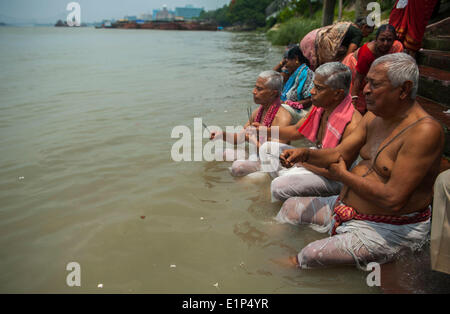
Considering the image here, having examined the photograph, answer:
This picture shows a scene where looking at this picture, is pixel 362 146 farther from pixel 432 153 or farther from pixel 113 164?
pixel 113 164

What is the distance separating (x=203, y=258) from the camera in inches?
105

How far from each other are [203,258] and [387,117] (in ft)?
5.90

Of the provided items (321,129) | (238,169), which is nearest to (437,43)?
(321,129)

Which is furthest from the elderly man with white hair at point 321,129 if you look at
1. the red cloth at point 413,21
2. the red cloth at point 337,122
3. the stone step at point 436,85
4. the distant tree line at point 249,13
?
the distant tree line at point 249,13

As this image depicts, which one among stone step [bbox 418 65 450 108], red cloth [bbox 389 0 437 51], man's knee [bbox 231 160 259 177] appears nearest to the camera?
stone step [bbox 418 65 450 108]

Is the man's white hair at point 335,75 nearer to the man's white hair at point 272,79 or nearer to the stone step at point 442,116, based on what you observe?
the man's white hair at point 272,79

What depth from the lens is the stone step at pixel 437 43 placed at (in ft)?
17.7

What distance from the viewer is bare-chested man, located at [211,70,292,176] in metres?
3.73

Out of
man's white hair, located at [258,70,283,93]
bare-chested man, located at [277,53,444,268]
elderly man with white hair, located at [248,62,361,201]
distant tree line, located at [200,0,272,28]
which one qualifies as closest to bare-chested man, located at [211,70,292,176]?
man's white hair, located at [258,70,283,93]

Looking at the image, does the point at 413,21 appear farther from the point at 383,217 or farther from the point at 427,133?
the point at 383,217

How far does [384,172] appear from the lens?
2.18m

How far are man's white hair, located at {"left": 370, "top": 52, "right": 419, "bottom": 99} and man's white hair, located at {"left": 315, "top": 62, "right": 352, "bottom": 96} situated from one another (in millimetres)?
646

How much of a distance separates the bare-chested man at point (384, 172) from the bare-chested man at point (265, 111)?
1327 mm

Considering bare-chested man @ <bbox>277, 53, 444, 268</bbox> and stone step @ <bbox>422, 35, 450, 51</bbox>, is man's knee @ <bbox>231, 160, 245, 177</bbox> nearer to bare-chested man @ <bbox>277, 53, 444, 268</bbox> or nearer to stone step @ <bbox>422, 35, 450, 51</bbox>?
bare-chested man @ <bbox>277, 53, 444, 268</bbox>
